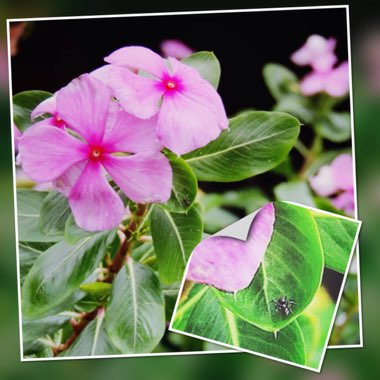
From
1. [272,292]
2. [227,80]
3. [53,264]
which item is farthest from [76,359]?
[227,80]

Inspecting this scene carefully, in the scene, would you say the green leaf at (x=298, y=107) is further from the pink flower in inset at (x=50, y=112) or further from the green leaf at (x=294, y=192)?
the pink flower in inset at (x=50, y=112)

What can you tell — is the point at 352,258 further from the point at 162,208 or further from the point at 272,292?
the point at 162,208

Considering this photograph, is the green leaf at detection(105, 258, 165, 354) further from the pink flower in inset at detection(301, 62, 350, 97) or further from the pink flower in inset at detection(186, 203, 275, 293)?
the pink flower in inset at detection(301, 62, 350, 97)

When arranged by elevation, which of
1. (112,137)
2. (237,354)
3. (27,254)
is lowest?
(237,354)

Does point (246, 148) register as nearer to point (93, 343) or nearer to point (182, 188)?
point (182, 188)

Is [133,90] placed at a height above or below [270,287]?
above

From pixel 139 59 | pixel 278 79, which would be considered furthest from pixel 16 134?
pixel 278 79

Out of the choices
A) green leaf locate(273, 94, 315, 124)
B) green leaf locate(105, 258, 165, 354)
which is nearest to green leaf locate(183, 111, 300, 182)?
green leaf locate(273, 94, 315, 124)
